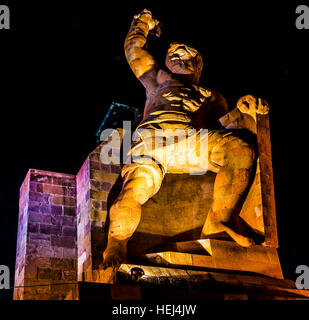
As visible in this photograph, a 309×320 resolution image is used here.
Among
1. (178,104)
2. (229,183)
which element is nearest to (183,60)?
(178,104)

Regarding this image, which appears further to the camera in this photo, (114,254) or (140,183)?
(140,183)

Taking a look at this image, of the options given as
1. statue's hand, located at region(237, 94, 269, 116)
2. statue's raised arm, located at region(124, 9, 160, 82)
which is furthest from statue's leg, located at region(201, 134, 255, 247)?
statue's raised arm, located at region(124, 9, 160, 82)

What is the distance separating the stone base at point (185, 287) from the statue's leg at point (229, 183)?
0.52 metres

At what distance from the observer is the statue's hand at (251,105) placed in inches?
279

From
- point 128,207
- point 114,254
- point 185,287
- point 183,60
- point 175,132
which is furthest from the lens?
point 183,60

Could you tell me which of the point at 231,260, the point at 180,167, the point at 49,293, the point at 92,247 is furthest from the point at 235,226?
the point at 49,293

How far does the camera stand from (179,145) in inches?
272

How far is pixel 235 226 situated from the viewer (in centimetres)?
A: 661

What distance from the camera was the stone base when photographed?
5237 millimetres

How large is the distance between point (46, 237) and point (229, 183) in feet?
8.45

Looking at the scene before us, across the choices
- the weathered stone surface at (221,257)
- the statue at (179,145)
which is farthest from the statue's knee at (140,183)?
the weathered stone surface at (221,257)

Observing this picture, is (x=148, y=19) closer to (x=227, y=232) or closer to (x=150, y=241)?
(x=150, y=241)

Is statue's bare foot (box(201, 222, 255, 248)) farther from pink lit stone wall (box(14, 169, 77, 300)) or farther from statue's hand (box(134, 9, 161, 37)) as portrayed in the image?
statue's hand (box(134, 9, 161, 37))

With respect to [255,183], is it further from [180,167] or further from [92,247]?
[92,247]
